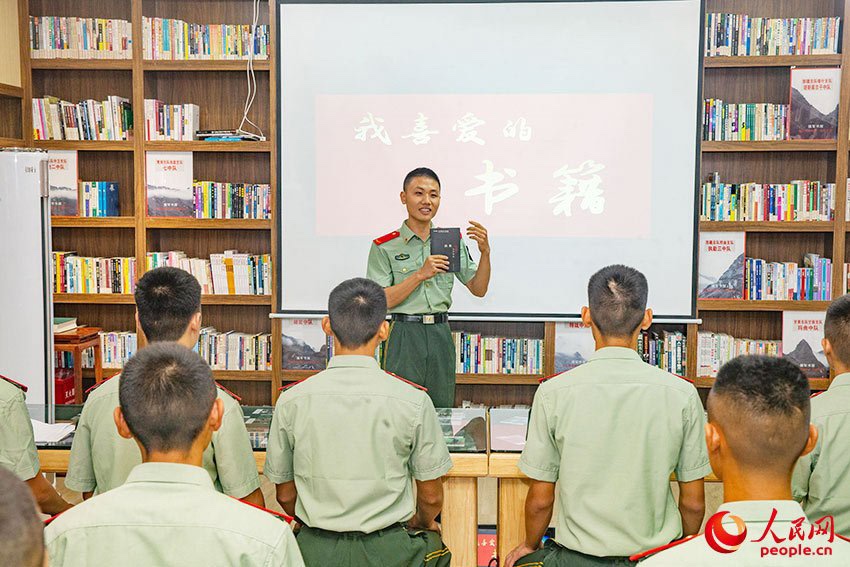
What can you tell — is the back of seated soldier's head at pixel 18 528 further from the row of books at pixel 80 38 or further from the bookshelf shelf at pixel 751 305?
the row of books at pixel 80 38

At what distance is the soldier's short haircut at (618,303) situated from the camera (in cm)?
216

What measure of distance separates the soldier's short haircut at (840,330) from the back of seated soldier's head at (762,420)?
82 centimetres

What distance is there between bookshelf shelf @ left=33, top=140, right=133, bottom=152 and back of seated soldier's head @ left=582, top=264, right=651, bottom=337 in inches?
141

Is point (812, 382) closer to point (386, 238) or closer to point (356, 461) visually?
point (386, 238)

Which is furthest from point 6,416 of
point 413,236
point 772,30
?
point 772,30

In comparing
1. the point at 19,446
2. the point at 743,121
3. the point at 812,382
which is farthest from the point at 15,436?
the point at 812,382

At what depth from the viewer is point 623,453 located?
6.47 feet

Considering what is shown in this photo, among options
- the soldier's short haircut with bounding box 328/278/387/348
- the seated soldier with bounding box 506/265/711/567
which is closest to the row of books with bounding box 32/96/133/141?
the soldier's short haircut with bounding box 328/278/387/348

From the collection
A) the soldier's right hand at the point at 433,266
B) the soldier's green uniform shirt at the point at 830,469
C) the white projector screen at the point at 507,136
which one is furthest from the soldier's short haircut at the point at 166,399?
the white projector screen at the point at 507,136

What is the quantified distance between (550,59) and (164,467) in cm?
382

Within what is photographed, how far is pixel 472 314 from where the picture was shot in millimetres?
4832

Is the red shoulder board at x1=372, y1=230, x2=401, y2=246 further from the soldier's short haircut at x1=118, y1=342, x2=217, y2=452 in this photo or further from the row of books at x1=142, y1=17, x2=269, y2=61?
the soldier's short haircut at x1=118, y1=342, x2=217, y2=452

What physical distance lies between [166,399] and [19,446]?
89cm

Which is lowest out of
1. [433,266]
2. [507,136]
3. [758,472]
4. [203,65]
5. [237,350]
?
[237,350]
